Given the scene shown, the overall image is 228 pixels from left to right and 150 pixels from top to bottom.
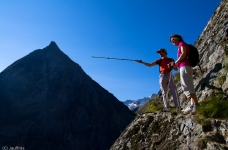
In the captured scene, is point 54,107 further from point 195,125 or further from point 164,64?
point 195,125

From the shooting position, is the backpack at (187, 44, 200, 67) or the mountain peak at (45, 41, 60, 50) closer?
the backpack at (187, 44, 200, 67)

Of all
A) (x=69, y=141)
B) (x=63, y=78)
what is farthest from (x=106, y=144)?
(x=63, y=78)

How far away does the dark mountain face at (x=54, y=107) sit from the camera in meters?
120

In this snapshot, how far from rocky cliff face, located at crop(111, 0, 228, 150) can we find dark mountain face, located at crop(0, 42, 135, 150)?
11757 cm

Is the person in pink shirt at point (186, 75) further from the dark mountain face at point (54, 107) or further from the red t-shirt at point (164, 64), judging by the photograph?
the dark mountain face at point (54, 107)

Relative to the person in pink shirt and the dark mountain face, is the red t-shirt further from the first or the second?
the dark mountain face

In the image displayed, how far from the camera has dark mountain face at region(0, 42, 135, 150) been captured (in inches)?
4705

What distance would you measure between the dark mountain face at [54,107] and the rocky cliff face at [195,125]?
11757 centimetres

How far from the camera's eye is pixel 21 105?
129125mm

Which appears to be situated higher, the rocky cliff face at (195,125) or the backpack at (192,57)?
the backpack at (192,57)

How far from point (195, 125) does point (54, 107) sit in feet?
438

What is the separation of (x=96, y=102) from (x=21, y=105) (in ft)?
148

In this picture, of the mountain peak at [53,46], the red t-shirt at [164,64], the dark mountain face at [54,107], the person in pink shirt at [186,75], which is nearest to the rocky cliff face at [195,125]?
the person in pink shirt at [186,75]

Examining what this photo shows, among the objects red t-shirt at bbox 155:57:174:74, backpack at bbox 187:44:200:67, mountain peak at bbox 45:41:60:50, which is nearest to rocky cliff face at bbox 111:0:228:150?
backpack at bbox 187:44:200:67
